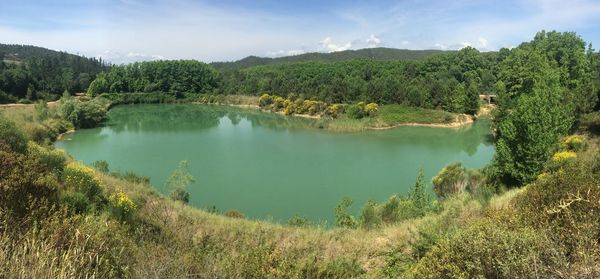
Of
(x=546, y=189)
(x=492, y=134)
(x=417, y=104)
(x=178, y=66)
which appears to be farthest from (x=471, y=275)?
(x=178, y=66)

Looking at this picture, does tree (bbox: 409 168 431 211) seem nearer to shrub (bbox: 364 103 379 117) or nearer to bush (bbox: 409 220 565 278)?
bush (bbox: 409 220 565 278)

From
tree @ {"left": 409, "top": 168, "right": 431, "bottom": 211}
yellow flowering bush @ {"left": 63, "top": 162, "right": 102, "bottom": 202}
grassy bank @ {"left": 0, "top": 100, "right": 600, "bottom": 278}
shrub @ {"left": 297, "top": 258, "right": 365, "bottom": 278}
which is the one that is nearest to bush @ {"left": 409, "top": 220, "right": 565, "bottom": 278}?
grassy bank @ {"left": 0, "top": 100, "right": 600, "bottom": 278}

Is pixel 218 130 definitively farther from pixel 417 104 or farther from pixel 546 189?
pixel 546 189

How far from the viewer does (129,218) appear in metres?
8.36

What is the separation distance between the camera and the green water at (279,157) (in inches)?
745

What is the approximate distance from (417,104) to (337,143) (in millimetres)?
19014

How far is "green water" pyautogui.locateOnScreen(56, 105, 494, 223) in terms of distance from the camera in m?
18.9

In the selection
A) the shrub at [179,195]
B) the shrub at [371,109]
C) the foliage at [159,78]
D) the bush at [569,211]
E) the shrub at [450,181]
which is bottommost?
the shrub at [179,195]

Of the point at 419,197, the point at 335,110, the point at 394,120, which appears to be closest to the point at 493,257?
the point at 419,197

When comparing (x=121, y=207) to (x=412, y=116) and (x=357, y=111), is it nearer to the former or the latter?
(x=357, y=111)

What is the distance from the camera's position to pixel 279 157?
28.0 metres

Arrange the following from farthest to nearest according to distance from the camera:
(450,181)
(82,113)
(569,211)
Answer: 1. (82,113)
2. (450,181)
3. (569,211)

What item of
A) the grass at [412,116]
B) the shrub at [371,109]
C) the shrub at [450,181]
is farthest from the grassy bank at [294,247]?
the shrub at [371,109]

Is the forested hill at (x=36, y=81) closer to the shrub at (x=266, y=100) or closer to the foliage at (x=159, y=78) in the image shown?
the foliage at (x=159, y=78)
